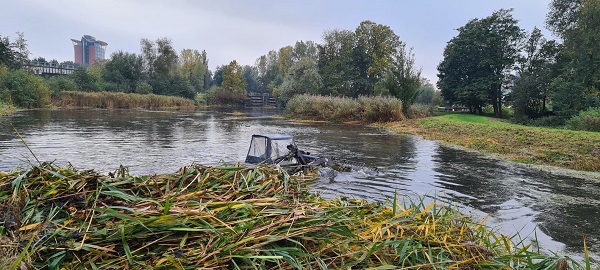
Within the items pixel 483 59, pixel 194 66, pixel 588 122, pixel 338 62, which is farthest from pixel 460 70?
pixel 194 66

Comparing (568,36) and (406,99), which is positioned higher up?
(568,36)

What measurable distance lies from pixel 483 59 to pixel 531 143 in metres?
24.8

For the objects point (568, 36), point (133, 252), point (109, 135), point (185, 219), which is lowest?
point (109, 135)

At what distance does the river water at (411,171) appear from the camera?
6355 millimetres

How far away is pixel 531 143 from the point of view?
15000 mm

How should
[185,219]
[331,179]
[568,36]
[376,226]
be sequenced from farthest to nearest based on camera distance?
[568,36] → [331,179] → [376,226] → [185,219]

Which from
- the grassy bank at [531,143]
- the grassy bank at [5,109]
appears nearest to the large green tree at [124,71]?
the grassy bank at [5,109]

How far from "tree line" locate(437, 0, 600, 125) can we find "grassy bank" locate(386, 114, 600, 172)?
1181cm

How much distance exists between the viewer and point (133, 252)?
1940mm

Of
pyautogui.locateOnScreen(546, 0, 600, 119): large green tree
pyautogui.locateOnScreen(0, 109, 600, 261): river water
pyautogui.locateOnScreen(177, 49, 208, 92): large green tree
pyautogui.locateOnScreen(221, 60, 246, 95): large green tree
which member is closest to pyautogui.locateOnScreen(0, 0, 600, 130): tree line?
pyautogui.locateOnScreen(546, 0, 600, 119): large green tree

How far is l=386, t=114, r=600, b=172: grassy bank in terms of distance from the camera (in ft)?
38.3

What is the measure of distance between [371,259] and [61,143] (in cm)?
1396

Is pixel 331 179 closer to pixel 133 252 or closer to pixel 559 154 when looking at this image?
pixel 133 252

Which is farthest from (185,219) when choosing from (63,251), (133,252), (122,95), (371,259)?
(122,95)
